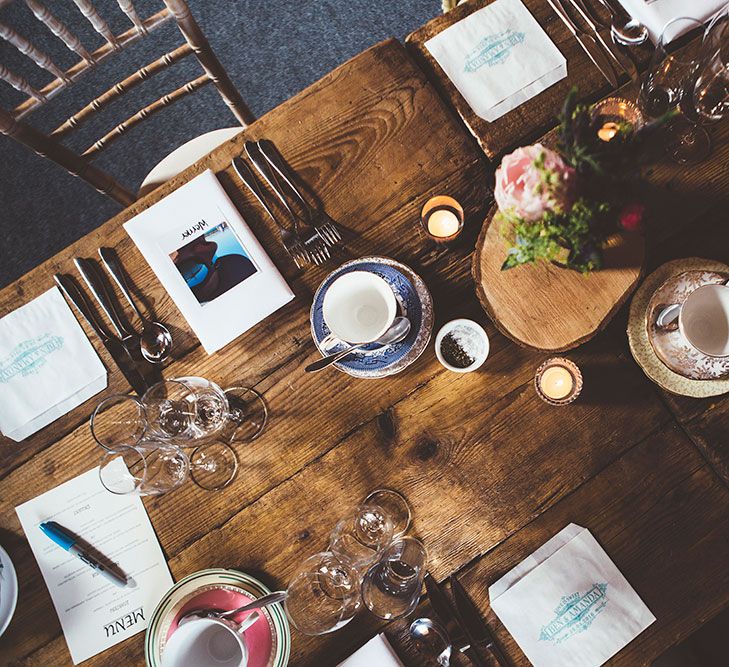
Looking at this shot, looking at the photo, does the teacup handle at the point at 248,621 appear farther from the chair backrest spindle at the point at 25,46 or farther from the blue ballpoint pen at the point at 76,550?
the chair backrest spindle at the point at 25,46

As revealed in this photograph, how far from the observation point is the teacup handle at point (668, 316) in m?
1.13

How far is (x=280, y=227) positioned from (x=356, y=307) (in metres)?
0.26

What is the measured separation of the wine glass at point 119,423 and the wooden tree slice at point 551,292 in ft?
2.47

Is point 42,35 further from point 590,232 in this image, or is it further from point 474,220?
point 590,232

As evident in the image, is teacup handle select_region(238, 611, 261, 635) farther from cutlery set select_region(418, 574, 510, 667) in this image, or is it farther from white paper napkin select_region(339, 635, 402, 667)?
cutlery set select_region(418, 574, 510, 667)

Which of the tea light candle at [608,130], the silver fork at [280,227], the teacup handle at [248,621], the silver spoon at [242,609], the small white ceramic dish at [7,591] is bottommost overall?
the teacup handle at [248,621]

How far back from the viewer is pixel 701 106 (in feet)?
3.98

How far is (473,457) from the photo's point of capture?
120 centimetres

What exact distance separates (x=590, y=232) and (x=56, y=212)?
2220 mm

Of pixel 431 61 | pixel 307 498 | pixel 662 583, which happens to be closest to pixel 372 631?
pixel 307 498

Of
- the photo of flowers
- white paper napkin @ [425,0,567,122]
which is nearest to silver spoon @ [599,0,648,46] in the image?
white paper napkin @ [425,0,567,122]

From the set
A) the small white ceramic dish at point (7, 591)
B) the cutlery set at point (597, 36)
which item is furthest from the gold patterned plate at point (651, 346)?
the small white ceramic dish at point (7, 591)

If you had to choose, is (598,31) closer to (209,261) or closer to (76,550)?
(209,261)

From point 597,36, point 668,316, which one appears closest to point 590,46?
point 597,36
